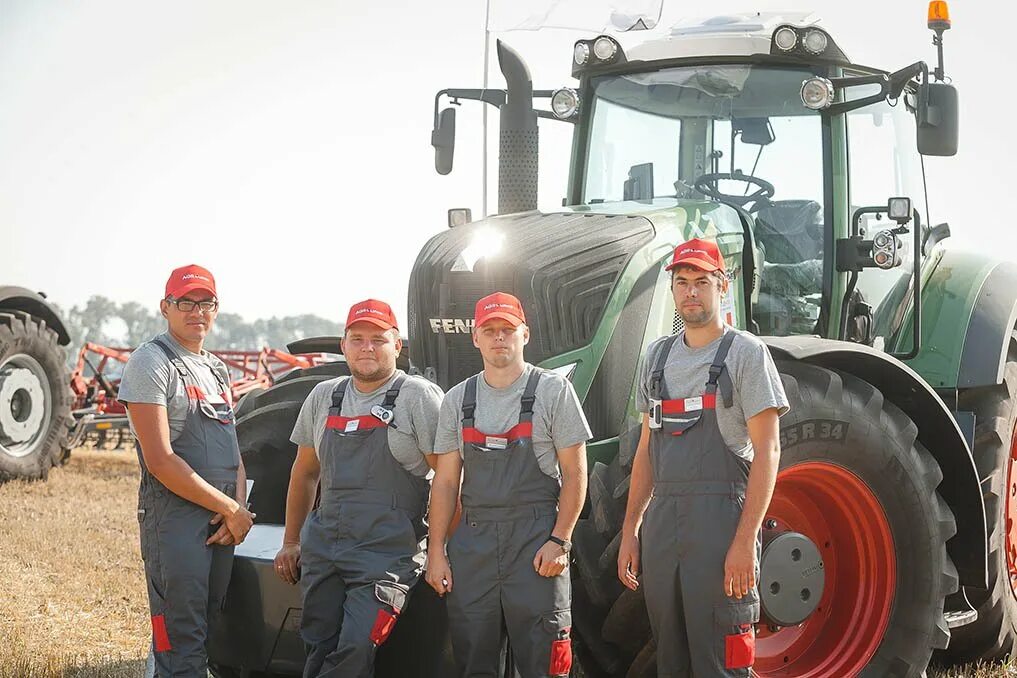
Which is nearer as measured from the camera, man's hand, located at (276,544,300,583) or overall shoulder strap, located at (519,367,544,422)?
overall shoulder strap, located at (519,367,544,422)

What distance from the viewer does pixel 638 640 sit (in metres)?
4.43

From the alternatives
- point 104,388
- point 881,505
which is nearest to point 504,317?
point 881,505

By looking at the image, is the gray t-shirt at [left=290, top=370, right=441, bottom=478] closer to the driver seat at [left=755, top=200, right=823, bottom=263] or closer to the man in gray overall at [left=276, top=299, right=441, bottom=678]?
the man in gray overall at [left=276, top=299, right=441, bottom=678]

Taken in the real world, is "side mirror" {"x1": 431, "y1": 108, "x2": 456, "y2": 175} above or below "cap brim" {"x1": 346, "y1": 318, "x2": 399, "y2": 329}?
above

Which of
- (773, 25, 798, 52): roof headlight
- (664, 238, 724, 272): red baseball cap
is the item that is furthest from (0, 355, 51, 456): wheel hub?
(664, 238, 724, 272): red baseball cap

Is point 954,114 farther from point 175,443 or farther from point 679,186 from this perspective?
point 175,443

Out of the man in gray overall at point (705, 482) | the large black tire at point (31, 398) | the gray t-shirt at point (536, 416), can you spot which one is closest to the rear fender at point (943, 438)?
the man in gray overall at point (705, 482)

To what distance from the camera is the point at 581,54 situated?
245 inches

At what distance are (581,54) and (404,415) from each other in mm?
2647

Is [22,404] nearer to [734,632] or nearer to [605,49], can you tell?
[605,49]

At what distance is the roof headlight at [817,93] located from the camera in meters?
5.57

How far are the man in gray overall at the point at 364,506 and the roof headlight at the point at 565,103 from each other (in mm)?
2218

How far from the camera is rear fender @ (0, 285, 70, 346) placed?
11.1m

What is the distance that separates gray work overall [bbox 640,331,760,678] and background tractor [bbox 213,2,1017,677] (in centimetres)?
34
